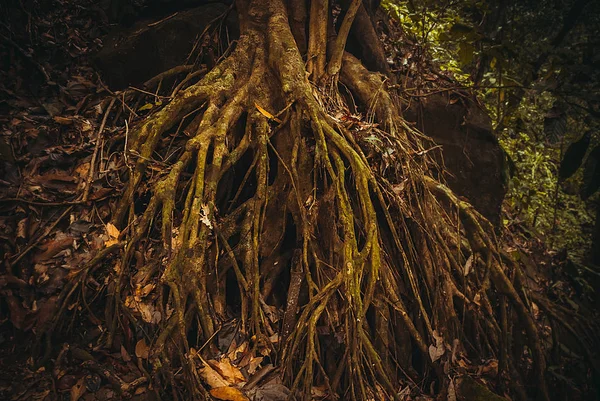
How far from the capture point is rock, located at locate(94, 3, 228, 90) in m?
3.49

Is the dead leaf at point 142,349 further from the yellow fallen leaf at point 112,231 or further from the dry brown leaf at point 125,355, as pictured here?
the yellow fallen leaf at point 112,231

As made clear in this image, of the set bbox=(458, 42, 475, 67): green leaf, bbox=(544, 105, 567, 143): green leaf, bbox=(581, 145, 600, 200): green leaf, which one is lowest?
bbox=(581, 145, 600, 200): green leaf

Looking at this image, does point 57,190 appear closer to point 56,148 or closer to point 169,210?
point 56,148

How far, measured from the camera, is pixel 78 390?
1828mm

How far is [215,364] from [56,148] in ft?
6.78

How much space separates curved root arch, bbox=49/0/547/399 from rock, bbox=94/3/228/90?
725mm

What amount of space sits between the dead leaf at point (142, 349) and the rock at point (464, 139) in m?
3.32

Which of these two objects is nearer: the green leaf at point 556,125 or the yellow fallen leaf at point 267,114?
the green leaf at point 556,125

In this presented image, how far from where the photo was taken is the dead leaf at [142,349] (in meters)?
1.95

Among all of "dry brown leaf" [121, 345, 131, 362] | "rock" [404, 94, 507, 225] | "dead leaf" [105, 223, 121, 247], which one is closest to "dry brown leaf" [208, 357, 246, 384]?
"dry brown leaf" [121, 345, 131, 362]

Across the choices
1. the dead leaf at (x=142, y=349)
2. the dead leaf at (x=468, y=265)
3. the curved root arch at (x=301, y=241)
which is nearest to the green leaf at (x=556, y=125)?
the curved root arch at (x=301, y=241)

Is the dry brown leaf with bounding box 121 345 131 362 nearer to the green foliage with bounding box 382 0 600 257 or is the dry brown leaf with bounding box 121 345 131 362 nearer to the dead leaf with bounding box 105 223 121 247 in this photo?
the dead leaf with bounding box 105 223 121 247

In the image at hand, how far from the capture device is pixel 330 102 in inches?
119

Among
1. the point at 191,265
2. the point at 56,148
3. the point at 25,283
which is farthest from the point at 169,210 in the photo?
the point at 56,148
